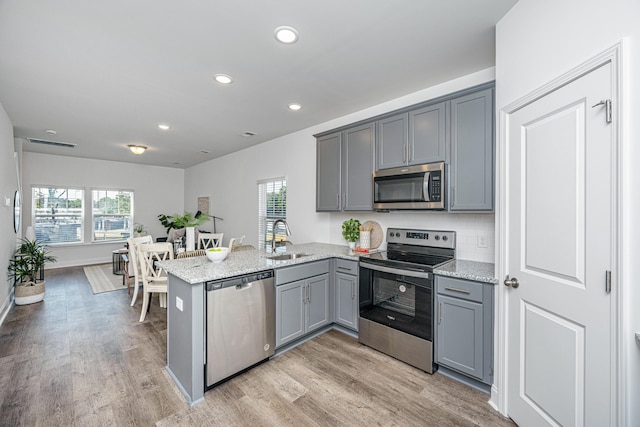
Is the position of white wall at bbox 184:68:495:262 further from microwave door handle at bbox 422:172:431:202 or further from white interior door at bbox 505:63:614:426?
white interior door at bbox 505:63:614:426

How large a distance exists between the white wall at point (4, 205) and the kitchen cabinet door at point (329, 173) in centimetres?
406

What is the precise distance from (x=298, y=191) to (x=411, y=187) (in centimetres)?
213

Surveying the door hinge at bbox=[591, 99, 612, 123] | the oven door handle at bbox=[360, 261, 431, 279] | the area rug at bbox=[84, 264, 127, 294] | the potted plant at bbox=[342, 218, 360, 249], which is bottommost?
the area rug at bbox=[84, 264, 127, 294]

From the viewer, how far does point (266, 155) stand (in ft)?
16.8

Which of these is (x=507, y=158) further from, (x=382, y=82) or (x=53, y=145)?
(x=53, y=145)

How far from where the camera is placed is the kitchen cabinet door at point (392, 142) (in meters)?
2.80

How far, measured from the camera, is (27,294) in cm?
407

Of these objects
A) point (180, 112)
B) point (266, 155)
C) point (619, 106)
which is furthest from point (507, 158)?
point (266, 155)

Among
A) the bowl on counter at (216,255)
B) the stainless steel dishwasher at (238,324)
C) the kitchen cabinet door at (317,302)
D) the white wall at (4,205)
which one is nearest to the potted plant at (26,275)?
the white wall at (4,205)

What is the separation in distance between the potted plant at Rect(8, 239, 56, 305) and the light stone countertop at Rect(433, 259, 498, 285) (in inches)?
222

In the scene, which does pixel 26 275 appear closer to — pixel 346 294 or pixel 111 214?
pixel 111 214

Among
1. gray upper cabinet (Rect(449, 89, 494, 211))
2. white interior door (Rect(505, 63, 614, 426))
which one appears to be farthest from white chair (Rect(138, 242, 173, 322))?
white interior door (Rect(505, 63, 614, 426))

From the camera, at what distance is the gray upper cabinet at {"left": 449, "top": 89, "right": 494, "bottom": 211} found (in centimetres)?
224

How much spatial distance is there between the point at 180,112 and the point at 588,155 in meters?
4.07
